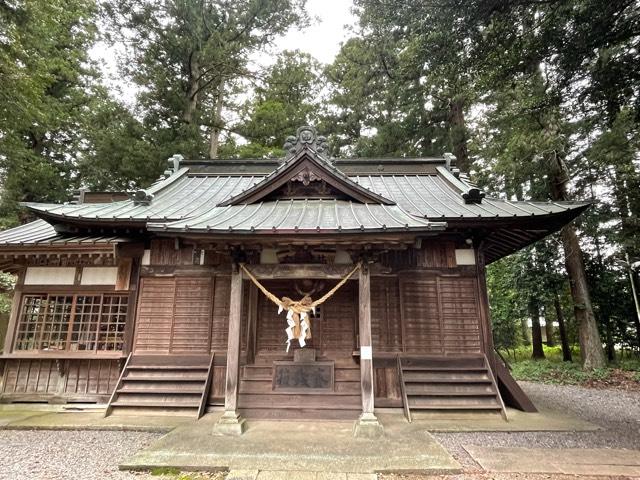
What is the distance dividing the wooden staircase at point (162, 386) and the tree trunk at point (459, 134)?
46.3 feet

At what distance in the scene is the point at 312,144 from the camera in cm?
752

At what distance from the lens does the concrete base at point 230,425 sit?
5.68 m

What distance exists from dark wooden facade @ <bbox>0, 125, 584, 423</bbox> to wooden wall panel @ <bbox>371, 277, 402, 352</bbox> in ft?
0.07

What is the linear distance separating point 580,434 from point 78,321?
408 inches

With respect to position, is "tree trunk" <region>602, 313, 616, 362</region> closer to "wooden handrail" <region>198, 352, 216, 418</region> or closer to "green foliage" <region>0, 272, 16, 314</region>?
"wooden handrail" <region>198, 352, 216, 418</region>

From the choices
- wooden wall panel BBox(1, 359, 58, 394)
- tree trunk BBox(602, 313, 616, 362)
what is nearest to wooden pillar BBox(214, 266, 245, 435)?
wooden wall panel BBox(1, 359, 58, 394)

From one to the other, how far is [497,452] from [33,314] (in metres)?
9.85

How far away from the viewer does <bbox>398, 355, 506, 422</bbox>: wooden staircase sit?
6.88m

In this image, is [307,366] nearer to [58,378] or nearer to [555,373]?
[58,378]

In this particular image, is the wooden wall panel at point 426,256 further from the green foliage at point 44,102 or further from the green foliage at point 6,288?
the green foliage at point 6,288

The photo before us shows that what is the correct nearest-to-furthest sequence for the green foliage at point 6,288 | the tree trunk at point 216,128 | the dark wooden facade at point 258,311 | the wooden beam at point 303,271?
the wooden beam at point 303,271
the dark wooden facade at point 258,311
the green foliage at point 6,288
the tree trunk at point 216,128

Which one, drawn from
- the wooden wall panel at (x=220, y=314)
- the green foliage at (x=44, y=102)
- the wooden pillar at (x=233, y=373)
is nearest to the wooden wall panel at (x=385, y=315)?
the wooden pillar at (x=233, y=373)

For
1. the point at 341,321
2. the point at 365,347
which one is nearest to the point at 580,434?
the point at 365,347

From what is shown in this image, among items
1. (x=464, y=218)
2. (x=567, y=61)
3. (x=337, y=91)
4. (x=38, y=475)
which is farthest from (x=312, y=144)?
(x=337, y=91)
